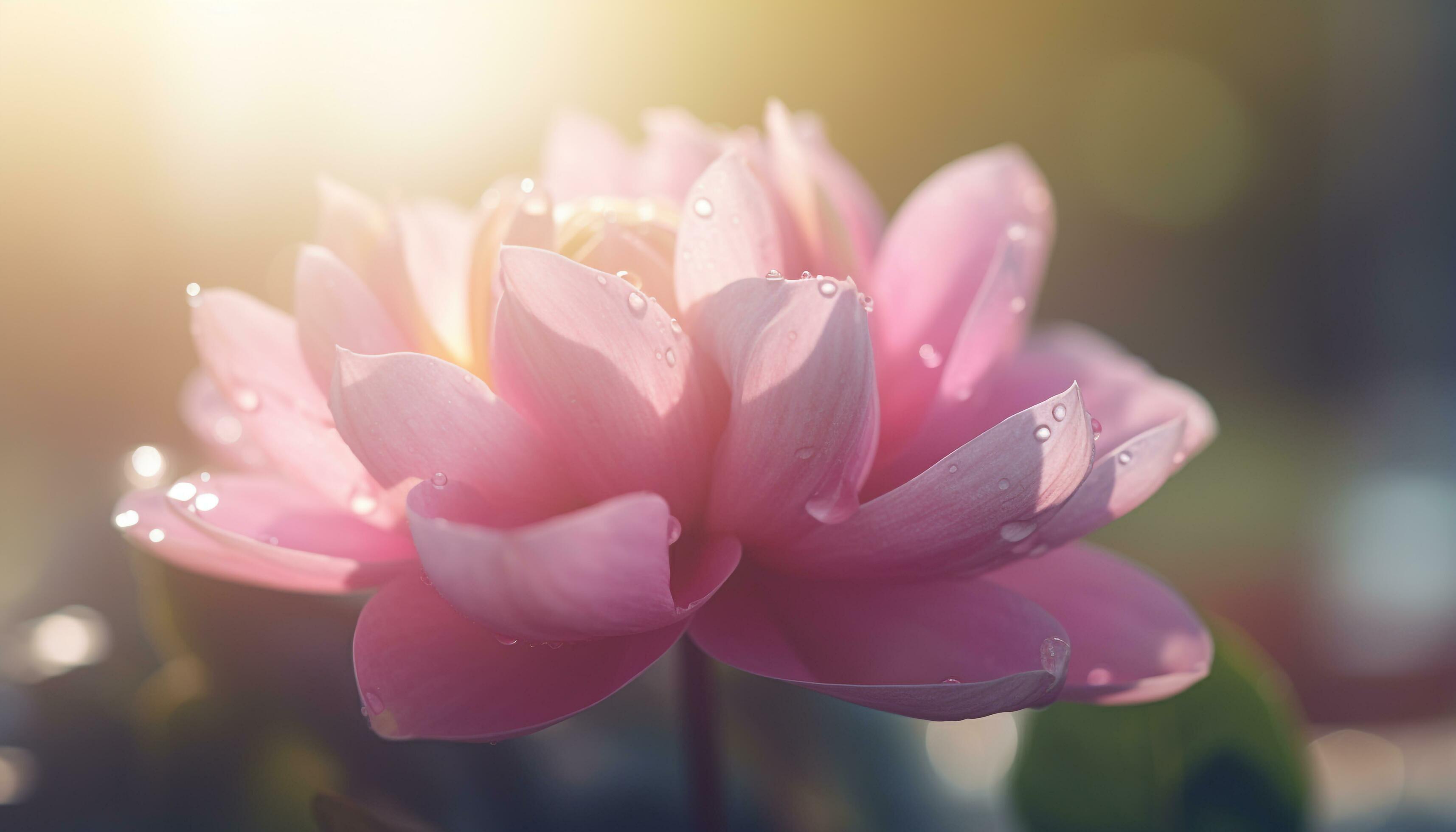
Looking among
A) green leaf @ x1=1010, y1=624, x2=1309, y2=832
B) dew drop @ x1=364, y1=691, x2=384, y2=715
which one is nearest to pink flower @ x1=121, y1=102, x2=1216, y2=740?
dew drop @ x1=364, y1=691, x2=384, y2=715

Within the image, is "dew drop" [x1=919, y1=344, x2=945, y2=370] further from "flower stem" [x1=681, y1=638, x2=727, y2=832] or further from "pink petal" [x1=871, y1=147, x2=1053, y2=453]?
"flower stem" [x1=681, y1=638, x2=727, y2=832]

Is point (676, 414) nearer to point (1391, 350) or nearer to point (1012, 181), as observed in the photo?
point (1012, 181)

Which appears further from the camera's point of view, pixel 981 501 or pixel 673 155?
pixel 673 155

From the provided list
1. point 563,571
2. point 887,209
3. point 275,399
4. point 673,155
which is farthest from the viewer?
point 887,209

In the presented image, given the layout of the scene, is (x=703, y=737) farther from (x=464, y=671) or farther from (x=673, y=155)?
(x=673, y=155)

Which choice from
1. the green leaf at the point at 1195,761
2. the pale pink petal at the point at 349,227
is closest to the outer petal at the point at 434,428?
the pale pink petal at the point at 349,227

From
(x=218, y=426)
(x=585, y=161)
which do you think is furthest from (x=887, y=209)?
(x=218, y=426)

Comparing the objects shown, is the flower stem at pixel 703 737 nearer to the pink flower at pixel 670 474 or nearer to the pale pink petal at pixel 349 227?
the pink flower at pixel 670 474

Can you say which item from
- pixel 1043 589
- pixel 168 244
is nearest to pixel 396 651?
pixel 1043 589
